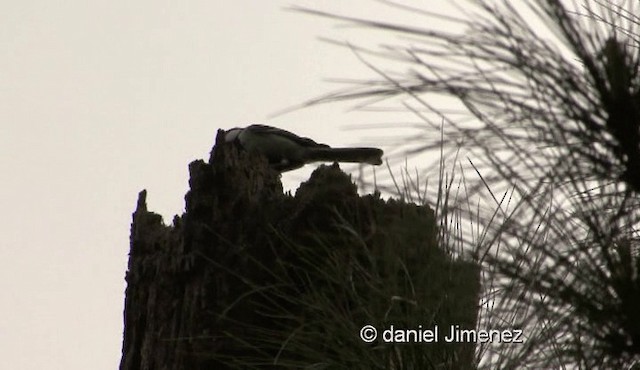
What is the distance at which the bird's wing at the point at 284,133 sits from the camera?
24.9 feet

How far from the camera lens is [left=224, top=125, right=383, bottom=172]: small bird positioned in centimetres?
749

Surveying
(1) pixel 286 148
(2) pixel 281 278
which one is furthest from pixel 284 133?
(2) pixel 281 278

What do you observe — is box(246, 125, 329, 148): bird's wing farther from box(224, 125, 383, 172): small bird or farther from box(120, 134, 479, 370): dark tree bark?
box(120, 134, 479, 370): dark tree bark

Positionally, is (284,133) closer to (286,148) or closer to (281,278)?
(286,148)

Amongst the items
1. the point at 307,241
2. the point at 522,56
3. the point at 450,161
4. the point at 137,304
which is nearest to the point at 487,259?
the point at 450,161

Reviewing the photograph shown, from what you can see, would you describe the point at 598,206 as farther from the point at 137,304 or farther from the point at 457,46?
the point at 137,304

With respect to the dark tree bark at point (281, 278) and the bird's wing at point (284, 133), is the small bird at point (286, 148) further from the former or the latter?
the dark tree bark at point (281, 278)

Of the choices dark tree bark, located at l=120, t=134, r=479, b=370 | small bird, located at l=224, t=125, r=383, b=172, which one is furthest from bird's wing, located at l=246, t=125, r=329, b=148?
dark tree bark, located at l=120, t=134, r=479, b=370

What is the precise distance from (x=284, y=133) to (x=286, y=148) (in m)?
0.13

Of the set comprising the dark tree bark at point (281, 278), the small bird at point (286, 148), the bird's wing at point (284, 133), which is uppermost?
the bird's wing at point (284, 133)

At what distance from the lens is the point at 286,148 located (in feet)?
25.3

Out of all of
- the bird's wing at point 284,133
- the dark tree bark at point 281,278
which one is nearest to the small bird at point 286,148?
the bird's wing at point 284,133

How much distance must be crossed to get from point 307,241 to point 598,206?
1.88 metres

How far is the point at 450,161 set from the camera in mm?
2898
